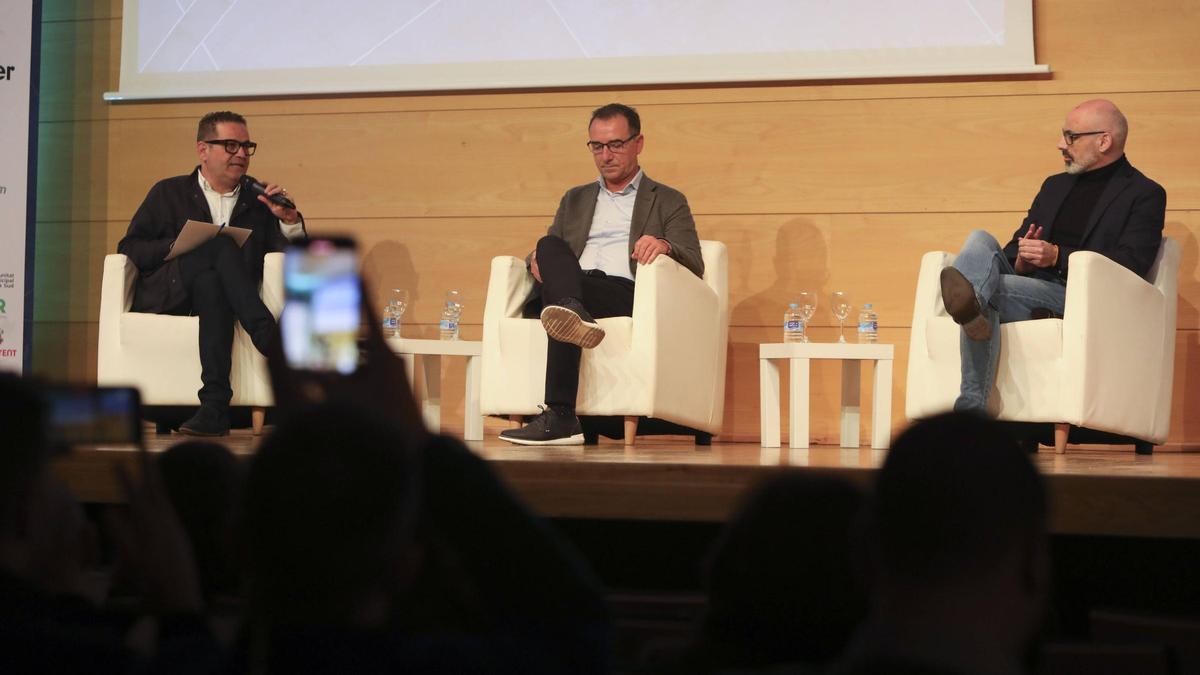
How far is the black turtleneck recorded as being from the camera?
13.3ft

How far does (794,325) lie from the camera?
171 inches

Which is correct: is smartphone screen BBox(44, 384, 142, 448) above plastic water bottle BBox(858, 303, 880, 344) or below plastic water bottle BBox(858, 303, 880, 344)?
below

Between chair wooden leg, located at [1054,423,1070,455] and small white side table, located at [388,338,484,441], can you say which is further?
small white side table, located at [388,338,484,441]

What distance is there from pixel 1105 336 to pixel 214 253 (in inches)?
111

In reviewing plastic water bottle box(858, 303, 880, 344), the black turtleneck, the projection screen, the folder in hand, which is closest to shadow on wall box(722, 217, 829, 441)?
plastic water bottle box(858, 303, 880, 344)

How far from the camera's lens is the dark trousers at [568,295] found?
3949 millimetres

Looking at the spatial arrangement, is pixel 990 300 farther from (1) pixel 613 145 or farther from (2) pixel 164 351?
(2) pixel 164 351

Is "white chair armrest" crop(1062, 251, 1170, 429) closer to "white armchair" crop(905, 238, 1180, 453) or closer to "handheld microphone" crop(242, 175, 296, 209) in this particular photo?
"white armchair" crop(905, 238, 1180, 453)

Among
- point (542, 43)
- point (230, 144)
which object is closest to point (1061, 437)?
point (542, 43)

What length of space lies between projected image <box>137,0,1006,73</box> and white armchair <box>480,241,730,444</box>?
896 mm

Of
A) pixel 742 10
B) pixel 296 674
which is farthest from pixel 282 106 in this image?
pixel 296 674

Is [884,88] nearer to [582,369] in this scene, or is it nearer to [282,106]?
[582,369]

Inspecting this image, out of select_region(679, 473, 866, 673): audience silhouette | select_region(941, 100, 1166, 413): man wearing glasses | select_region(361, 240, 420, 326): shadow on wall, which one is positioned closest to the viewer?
select_region(679, 473, 866, 673): audience silhouette

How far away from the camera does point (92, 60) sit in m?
5.33
